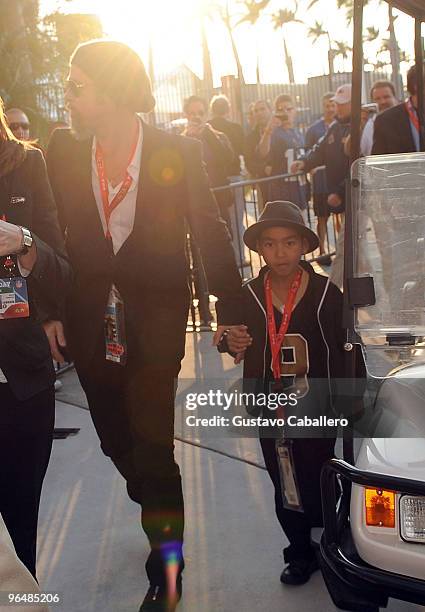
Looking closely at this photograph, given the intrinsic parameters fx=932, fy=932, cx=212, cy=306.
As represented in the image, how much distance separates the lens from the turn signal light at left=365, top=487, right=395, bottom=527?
2789 millimetres

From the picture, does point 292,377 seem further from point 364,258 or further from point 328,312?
point 364,258

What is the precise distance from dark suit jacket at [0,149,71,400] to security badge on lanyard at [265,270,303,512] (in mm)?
891

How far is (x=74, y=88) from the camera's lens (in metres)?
3.57

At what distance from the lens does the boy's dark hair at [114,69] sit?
3.54 m

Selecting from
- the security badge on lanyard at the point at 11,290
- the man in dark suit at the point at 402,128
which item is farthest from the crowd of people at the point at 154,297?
the man in dark suit at the point at 402,128

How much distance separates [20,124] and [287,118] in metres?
5.35

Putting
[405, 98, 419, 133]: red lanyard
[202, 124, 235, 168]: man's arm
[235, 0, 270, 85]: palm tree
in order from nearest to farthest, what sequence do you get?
[405, 98, 419, 133]: red lanyard, [202, 124, 235, 168]: man's arm, [235, 0, 270, 85]: palm tree

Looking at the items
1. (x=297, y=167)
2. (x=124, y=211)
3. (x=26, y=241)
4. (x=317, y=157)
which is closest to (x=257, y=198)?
(x=297, y=167)

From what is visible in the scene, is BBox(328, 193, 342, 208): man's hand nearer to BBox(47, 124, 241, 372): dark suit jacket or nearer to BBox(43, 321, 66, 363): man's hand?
BBox(47, 124, 241, 372): dark suit jacket

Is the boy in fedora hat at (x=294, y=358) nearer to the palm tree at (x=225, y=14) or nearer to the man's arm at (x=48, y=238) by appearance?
the man's arm at (x=48, y=238)

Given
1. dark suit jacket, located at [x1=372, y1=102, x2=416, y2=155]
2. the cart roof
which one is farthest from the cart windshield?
dark suit jacket, located at [x1=372, y1=102, x2=416, y2=155]

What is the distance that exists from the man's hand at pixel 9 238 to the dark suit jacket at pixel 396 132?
4.33m

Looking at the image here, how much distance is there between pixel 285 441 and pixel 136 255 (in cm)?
94

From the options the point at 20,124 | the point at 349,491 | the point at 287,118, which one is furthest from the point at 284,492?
the point at 287,118
